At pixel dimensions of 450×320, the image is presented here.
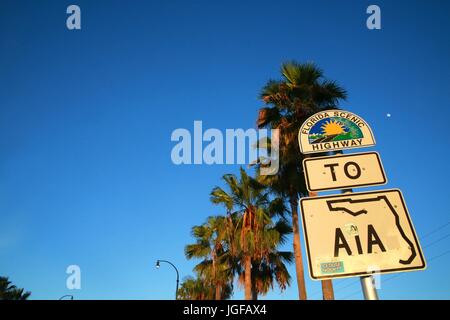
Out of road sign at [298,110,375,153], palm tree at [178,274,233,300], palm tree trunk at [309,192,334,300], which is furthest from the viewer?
palm tree at [178,274,233,300]

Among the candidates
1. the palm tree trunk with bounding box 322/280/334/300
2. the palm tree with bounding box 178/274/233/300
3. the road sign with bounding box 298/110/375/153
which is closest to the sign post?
the road sign with bounding box 298/110/375/153

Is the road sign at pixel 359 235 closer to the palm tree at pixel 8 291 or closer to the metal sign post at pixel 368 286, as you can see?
the metal sign post at pixel 368 286

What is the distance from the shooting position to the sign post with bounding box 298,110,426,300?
200 centimetres

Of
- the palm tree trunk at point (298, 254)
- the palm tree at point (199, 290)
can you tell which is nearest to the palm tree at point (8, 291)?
the palm tree at point (199, 290)

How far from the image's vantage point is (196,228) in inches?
904

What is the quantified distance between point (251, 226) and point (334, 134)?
13.9 m

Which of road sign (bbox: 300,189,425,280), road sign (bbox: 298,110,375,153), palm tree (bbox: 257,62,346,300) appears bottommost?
road sign (bbox: 300,189,425,280)

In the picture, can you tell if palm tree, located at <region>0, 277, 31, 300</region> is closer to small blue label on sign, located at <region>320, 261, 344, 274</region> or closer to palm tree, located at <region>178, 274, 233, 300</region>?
palm tree, located at <region>178, 274, 233, 300</region>

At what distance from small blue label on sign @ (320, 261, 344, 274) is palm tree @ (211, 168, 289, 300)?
536 inches

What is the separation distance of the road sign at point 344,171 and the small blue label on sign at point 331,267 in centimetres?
65

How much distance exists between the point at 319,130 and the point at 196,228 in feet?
69.1

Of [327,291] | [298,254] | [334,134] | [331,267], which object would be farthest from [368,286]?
[298,254]

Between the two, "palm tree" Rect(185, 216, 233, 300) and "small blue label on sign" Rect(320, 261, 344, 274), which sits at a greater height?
"palm tree" Rect(185, 216, 233, 300)

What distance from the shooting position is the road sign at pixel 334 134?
2.87 m
